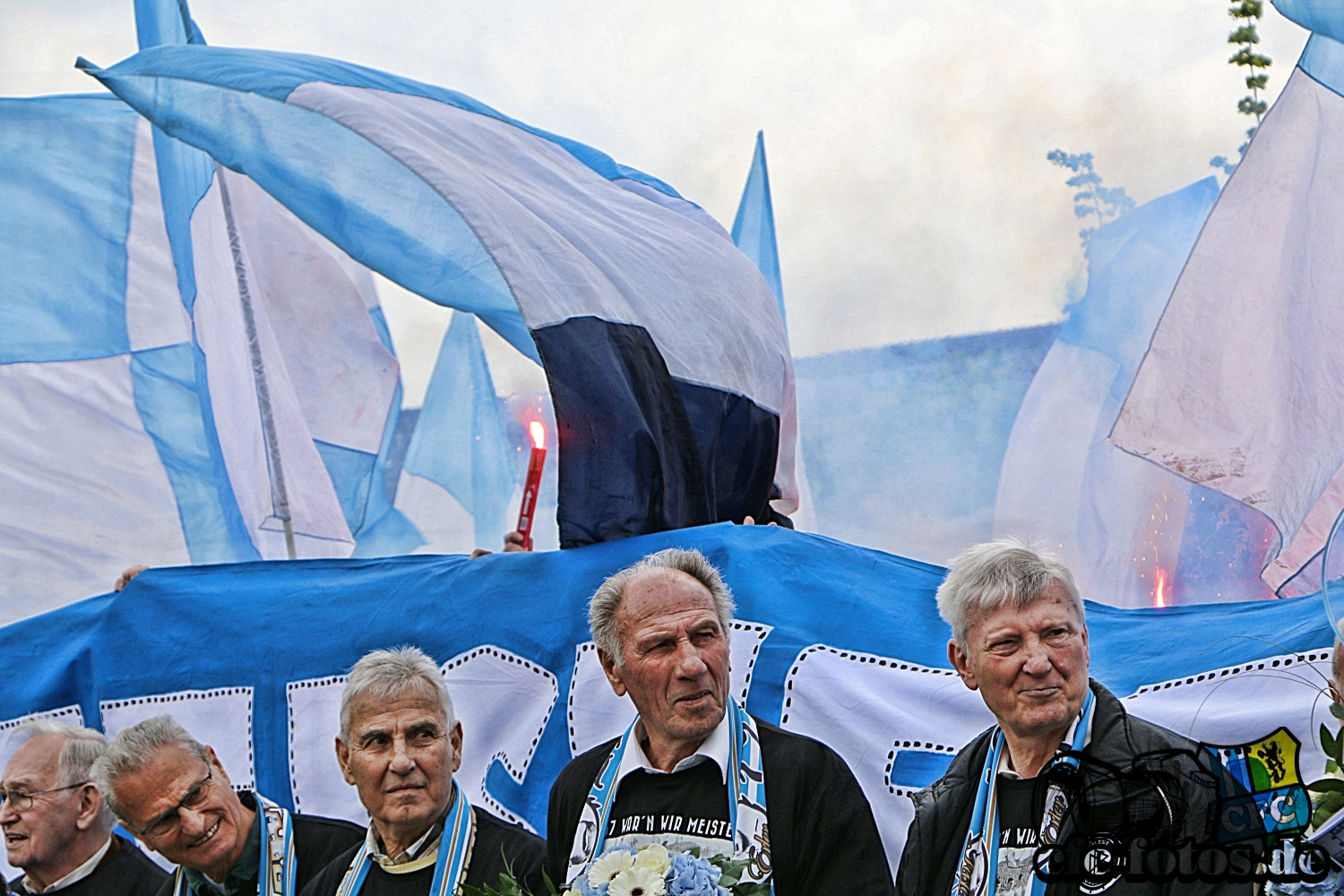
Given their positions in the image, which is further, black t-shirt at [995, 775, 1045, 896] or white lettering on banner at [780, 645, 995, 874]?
white lettering on banner at [780, 645, 995, 874]

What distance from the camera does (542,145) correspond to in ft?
15.8

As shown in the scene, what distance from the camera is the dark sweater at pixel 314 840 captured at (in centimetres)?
336

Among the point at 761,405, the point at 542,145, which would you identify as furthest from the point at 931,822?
the point at 542,145

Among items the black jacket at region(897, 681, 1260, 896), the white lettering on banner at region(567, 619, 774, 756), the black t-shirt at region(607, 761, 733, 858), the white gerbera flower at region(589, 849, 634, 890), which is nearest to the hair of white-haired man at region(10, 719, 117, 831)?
the white lettering on banner at region(567, 619, 774, 756)

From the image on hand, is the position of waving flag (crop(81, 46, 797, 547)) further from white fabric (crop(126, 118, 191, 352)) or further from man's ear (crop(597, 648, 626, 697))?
white fabric (crop(126, 118, 191, 352))

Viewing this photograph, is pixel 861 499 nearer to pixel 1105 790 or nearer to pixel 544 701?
pixel 544 701

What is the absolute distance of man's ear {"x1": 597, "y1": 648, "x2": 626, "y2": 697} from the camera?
278 centimetres

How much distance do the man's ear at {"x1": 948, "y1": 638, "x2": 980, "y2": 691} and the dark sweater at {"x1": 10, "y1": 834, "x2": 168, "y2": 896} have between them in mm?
2461

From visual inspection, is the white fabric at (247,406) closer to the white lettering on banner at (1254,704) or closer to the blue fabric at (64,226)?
the blue fabric at (64,226)

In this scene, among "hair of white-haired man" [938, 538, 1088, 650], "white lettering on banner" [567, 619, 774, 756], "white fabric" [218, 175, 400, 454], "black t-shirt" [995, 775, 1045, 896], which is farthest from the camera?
"white fabric" [218, 175, 400, 454]

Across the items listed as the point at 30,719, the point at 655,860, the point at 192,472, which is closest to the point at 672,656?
the point at 655,860

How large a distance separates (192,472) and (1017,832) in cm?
383

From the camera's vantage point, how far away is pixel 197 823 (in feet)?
10.8

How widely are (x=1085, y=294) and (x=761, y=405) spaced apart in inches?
74.3
